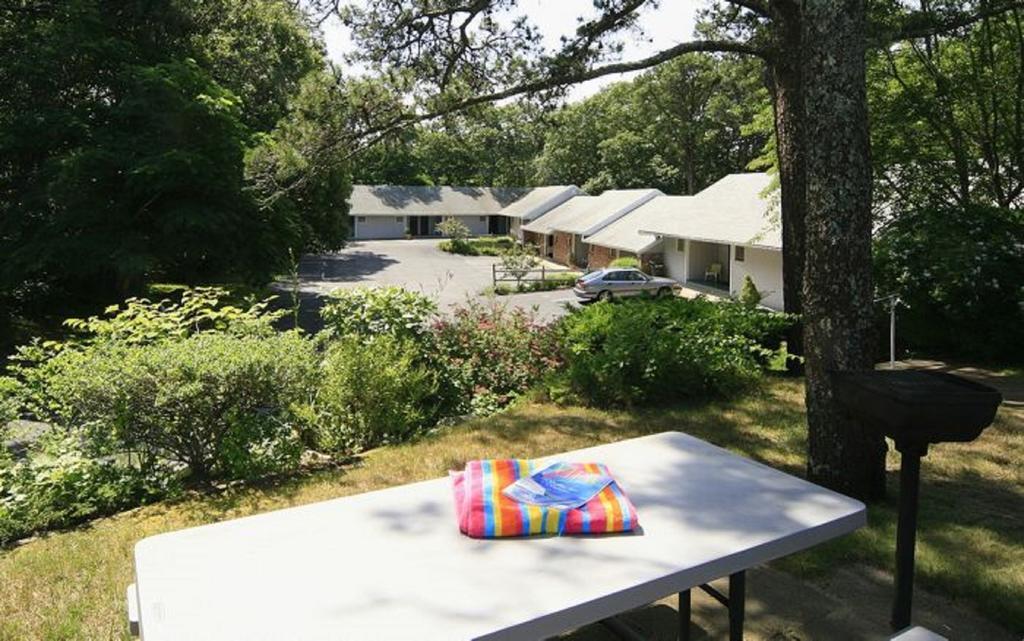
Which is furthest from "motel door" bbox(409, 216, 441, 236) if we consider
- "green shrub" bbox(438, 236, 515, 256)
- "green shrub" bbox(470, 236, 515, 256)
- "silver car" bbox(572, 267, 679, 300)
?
"silver car" bbox(572, 267, 679, 300)

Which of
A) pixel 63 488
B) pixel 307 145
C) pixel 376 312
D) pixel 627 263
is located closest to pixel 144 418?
pixel 63 488

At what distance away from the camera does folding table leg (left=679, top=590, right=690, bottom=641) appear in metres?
2.99

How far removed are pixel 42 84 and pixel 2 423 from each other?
56.3 feet

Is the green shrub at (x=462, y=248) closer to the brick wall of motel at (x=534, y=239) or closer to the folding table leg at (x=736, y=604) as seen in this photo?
the brick wall of motel at (x=534, y=239)

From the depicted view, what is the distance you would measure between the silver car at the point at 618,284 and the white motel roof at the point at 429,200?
106ft

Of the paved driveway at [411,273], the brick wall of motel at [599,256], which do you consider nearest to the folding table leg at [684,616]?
the paved driveway at [411,273]

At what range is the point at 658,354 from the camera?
296 inches

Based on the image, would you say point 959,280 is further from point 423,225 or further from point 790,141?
point 423,225

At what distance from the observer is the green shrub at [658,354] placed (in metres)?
7.52

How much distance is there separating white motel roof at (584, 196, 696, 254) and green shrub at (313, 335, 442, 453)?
22882 mm

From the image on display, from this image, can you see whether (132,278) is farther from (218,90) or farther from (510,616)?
(510,616)

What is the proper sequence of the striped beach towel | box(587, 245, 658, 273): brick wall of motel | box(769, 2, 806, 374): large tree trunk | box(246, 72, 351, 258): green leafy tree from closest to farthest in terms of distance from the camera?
the striped beach towel < box(769, 2, 806, 374): large tree trunk < box(246, 72, 351, 258): green leafy tree < box(587, 245, 658, 273): brick wall of motel

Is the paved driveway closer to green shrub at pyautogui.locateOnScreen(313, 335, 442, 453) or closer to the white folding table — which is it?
green shrub at pyautogui.locateOnScreen(313, 335, 442, 453)

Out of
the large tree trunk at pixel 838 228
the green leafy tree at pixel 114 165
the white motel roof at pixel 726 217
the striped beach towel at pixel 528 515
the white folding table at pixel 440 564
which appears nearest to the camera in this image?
the white folding table at pixel 440 564
